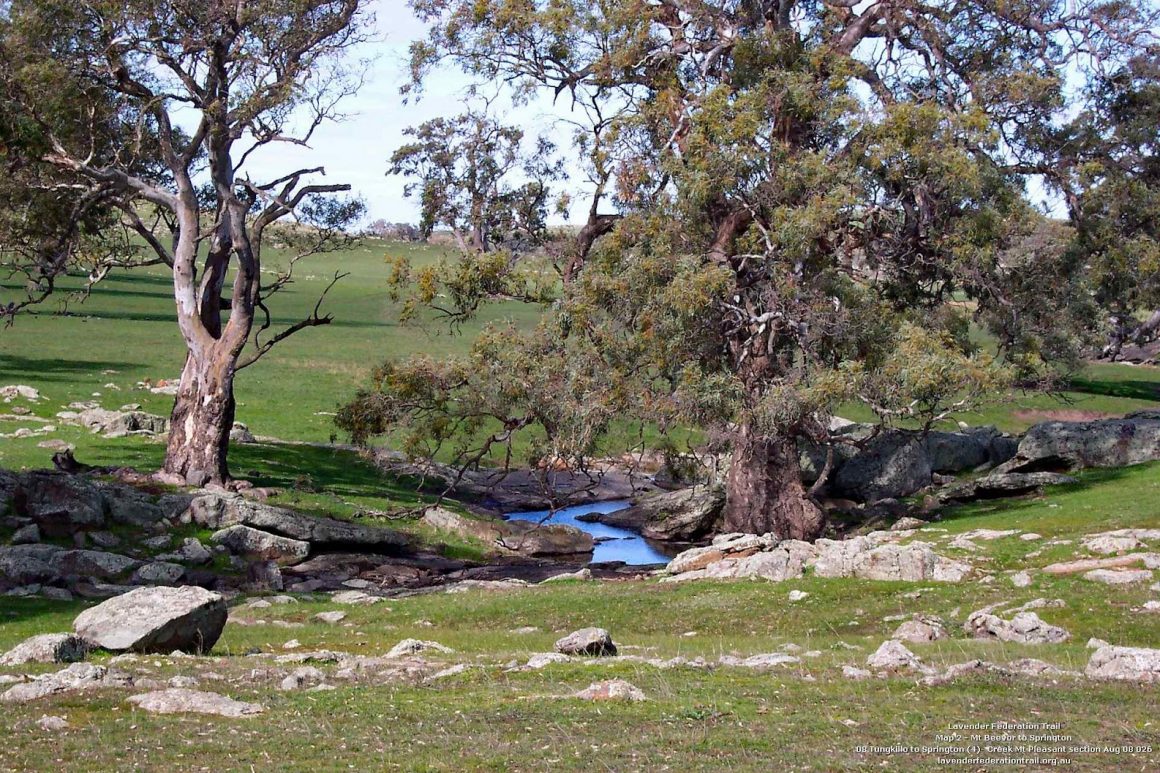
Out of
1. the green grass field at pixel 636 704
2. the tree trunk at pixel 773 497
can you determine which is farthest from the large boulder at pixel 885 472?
the green grass field at pixel 636 704

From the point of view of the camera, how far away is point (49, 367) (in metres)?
59.4

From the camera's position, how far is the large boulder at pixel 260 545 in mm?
32594

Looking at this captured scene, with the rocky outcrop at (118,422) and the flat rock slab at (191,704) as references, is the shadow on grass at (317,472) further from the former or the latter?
the flat rock slab at (191,704)

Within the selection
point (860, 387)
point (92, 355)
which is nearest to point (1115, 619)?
point (860, 387)

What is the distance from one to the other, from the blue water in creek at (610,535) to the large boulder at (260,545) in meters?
10.0

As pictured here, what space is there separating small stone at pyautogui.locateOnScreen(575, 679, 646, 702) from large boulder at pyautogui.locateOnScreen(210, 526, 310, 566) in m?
20.0

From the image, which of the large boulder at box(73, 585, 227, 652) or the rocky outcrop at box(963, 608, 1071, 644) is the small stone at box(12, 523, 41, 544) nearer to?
the large boulder at box(73, 585, 227, 652)

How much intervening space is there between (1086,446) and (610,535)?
56.8 ft

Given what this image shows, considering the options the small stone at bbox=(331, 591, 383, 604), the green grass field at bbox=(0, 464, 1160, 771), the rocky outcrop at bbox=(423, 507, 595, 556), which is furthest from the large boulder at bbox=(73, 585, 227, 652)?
the rocky outcrop at bbox=(423, 507, 595, 556)

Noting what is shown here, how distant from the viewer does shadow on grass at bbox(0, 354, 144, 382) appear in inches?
2205

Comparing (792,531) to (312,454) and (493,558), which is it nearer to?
(493,558)

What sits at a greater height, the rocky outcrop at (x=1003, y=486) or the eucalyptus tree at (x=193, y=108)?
the eucalyptus tree at (x=193, y=108)

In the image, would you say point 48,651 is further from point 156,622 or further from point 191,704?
point 191,704

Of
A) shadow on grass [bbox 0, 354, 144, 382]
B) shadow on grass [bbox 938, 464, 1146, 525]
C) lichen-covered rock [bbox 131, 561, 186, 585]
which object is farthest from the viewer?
shadow on grass [bbox 0, 354, 144, 382]
